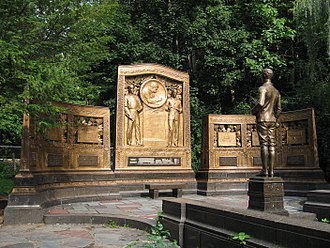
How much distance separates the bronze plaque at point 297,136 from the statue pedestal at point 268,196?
24.1 feet

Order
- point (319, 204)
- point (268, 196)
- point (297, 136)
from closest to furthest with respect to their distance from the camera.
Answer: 1. point (268, 196)
2. point (319, 204)
3. point (297, 136)

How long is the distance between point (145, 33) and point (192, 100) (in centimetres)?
511

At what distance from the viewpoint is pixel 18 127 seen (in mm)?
14625

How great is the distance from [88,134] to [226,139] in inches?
217

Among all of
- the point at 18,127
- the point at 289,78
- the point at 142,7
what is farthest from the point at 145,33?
the point at 18,127

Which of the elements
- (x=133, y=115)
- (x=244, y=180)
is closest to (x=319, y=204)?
(x=244, y=180)

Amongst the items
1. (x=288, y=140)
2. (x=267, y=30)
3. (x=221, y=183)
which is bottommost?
(x=221, y=183)

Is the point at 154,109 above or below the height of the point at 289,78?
below

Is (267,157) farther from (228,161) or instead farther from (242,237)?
(228,161)

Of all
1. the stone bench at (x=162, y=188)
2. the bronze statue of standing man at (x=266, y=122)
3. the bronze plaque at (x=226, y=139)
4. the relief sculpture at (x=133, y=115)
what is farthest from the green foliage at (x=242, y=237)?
the bronze plaque at (x=226, y=139)

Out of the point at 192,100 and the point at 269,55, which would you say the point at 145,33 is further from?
the point at 269,55

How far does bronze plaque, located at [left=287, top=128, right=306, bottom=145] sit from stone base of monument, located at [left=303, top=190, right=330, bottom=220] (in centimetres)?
580

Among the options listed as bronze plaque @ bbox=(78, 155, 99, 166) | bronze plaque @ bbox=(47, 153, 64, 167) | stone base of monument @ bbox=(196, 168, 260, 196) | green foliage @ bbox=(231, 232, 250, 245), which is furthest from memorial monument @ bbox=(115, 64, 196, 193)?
green foliage @ bbox=(231, 232, 250, 245)

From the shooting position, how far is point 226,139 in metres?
15.0
